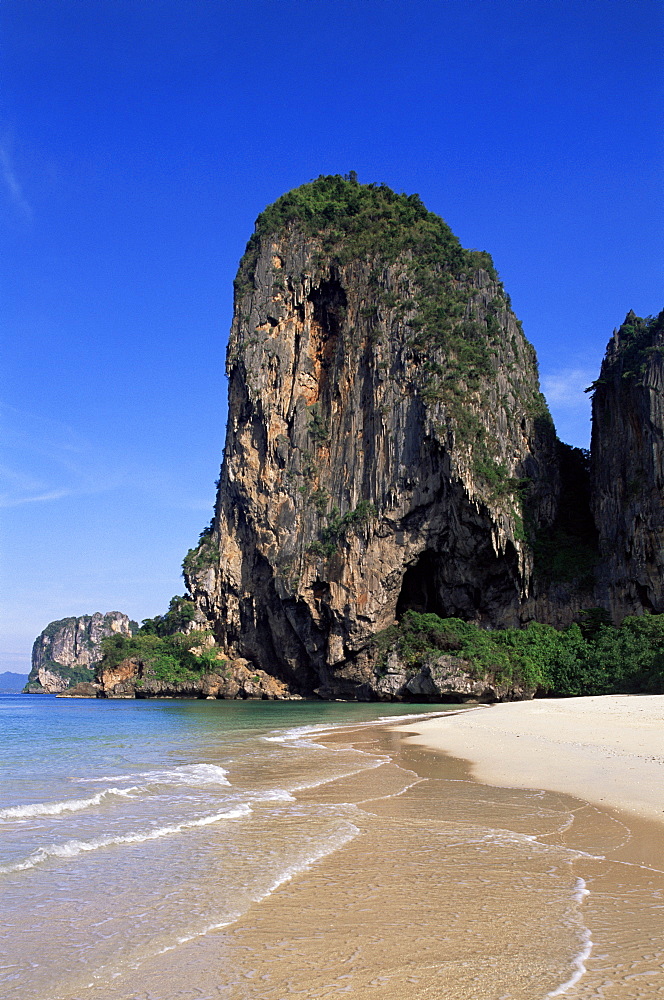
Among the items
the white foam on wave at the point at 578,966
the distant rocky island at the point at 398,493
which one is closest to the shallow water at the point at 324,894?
the white foam on wave at the point at 578,966

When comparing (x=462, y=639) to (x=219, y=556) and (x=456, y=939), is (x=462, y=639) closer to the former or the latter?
(x=219, y=556)

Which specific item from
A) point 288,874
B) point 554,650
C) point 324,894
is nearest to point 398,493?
point 554,650

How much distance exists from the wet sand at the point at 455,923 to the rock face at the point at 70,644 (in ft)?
509

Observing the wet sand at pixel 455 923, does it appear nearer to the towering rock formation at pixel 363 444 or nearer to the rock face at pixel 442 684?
the rock face at pixel 442 684

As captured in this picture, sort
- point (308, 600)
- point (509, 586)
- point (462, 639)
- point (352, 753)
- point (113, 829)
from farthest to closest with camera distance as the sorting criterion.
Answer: point (308, 600) → point (509, 586) → point (462, 639) → point (352, 753) → point (113, 829)

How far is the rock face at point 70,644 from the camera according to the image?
15350 cm

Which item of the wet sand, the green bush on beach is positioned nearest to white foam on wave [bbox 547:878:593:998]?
the wet sand

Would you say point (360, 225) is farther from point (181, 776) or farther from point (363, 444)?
point (181, 776)

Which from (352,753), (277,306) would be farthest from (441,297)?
(352,753)

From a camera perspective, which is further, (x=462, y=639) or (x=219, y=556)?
(x=219, y=556)

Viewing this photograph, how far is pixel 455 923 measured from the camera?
15.2ft

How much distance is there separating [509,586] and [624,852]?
4574cm

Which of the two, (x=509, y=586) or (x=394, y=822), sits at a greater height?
(x=509, y=586)

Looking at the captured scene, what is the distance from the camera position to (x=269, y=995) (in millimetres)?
3705
